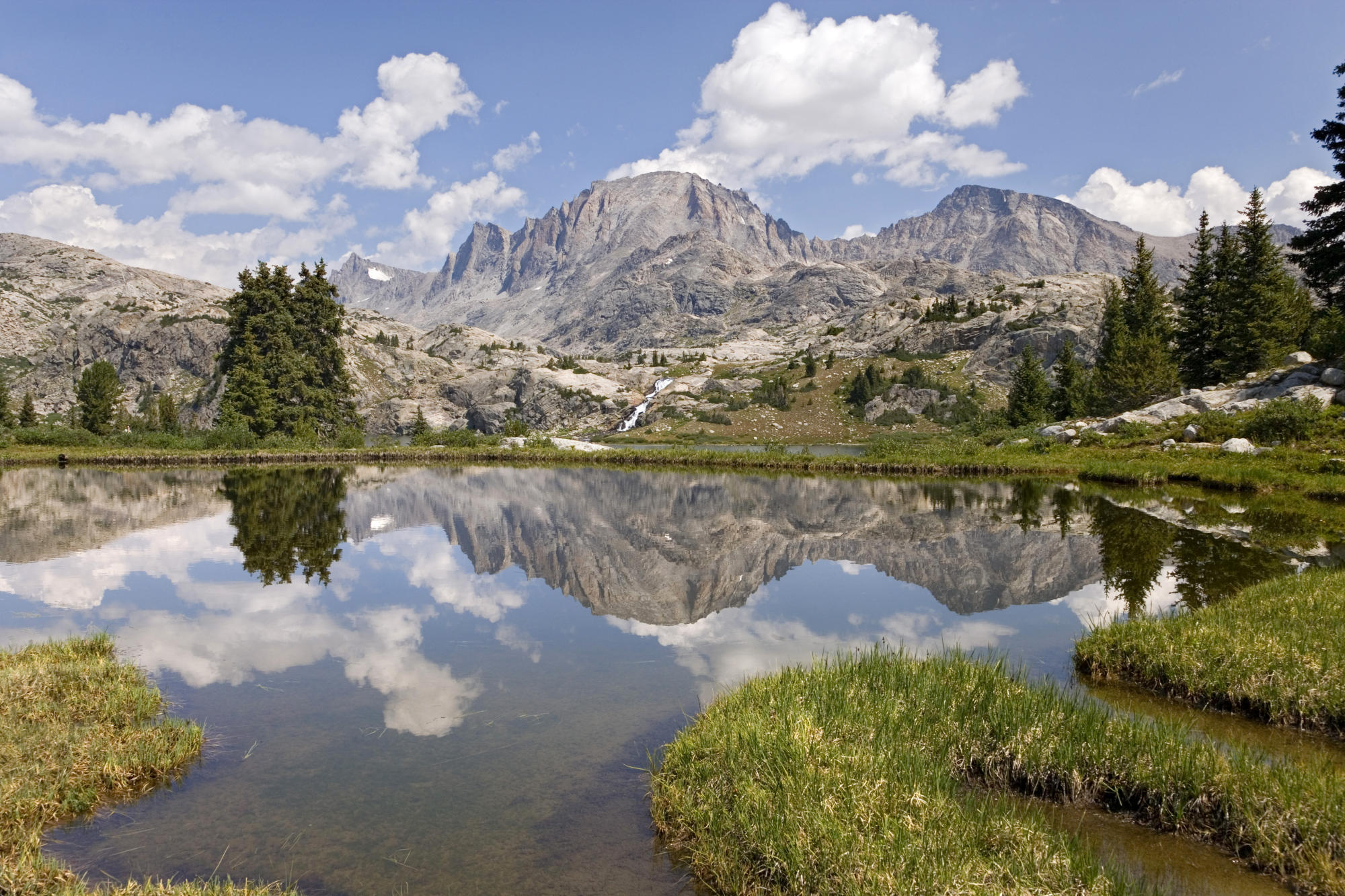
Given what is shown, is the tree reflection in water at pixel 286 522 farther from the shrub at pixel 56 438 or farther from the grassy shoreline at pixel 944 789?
the shrub at pixel 56 438

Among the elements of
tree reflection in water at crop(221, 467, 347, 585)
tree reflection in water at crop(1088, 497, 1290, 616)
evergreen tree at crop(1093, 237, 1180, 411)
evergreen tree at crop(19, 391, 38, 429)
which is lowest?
tree reflection in water at crop(221, 467, 347, 585)

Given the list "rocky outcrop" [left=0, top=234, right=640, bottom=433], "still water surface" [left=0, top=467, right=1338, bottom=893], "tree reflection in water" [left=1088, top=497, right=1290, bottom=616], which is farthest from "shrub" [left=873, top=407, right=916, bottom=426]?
"tree reflection in water" [left=1088, top=497, right=1290, bottom=616]

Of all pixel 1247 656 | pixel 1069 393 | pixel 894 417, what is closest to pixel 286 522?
pixel 1247 656

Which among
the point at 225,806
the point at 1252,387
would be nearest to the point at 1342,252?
the point at 1252,387

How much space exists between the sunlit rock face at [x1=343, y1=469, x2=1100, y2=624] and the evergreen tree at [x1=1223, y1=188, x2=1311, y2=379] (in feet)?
118

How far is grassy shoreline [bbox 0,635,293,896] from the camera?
22.5 ft

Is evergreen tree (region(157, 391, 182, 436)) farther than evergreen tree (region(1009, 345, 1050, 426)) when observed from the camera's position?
Yes

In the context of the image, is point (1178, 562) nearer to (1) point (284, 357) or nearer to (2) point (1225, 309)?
(2) point (1225, 309)

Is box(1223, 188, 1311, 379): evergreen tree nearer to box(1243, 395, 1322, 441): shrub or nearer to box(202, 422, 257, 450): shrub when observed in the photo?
box(1243, 395, 1322, 441): shrub

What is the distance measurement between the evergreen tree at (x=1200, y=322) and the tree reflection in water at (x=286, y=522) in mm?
79482

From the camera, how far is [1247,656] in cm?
1189

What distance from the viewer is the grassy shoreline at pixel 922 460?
42188 mm

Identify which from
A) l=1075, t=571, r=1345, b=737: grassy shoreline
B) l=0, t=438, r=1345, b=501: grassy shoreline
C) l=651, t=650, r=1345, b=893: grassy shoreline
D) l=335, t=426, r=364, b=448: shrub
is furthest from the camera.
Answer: l=335, t=426, r=364, b=448: shrub

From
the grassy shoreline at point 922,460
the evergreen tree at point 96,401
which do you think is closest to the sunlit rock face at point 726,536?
the grassy shoreline at point 922,460
